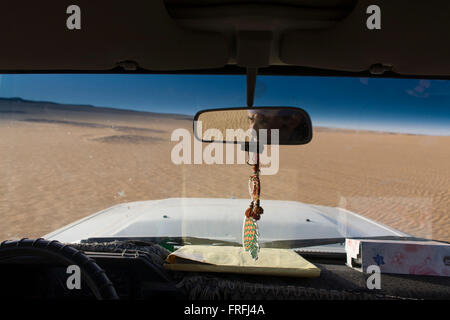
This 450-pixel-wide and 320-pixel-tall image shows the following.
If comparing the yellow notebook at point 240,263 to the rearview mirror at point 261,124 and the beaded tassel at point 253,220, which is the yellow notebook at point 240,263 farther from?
the rearview mirror at point 261,124

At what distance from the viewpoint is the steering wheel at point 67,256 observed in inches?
57.0

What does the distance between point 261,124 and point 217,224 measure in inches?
38.6

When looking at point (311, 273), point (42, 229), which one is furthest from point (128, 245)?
point (42, 229)

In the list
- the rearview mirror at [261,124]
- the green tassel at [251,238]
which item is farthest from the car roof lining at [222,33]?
the green tassel at [251,238]

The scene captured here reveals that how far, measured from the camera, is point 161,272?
1850 mm

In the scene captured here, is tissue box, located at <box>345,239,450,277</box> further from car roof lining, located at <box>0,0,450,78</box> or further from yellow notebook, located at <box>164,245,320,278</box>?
car roof lining, located at <box>0,0,450,78</box>

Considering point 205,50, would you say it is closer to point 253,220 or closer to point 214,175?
point 253,220

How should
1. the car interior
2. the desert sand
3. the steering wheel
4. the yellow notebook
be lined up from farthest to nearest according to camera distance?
1. the desert sand
2. the yellow notebook
3. the car interior
4. the steering wheel

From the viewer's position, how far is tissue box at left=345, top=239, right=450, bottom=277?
7.16 feet

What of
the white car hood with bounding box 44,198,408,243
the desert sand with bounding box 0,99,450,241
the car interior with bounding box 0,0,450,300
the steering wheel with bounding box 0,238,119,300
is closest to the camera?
the steering wheel with bounding box 0,238,119,300

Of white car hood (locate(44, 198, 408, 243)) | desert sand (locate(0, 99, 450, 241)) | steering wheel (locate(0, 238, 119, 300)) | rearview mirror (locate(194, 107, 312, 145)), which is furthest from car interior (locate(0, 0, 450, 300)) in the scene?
desert sand (locate(0, 99, 450, 241))

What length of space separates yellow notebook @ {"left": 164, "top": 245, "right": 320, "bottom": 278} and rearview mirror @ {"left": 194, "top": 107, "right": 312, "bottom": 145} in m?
0.79

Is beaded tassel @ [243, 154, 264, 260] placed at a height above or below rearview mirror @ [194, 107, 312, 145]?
below

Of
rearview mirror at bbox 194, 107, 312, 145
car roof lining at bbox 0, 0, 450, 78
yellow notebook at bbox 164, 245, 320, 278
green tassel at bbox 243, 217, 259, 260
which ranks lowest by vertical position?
yellow notebook at bbox 164, 245, 320, 278
